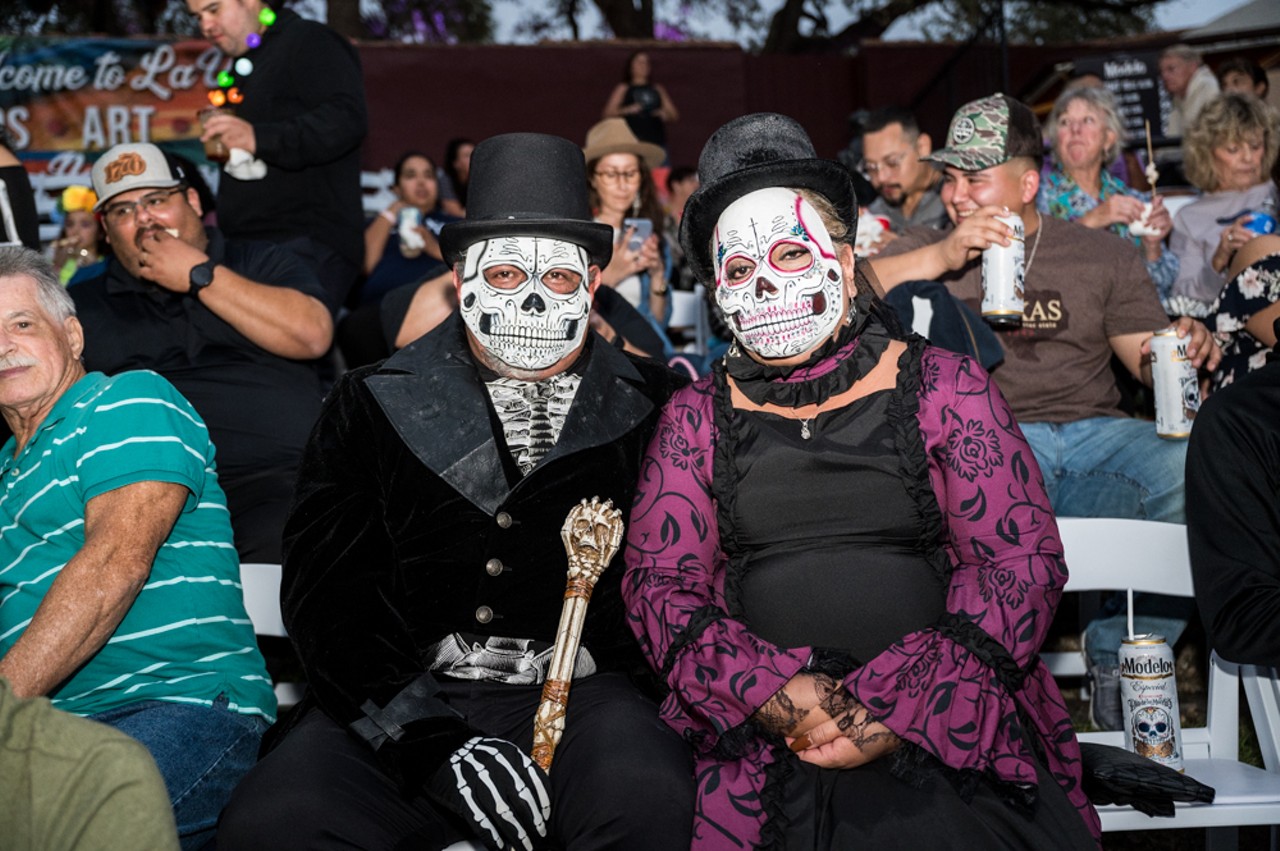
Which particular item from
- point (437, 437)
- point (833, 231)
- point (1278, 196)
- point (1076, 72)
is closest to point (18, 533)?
point (437, 437)

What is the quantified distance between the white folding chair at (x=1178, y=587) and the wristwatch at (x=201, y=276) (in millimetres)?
2730

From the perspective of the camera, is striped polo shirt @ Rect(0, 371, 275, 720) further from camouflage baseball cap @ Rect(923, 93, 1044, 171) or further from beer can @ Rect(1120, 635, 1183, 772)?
camouflage baseball cap @ Rect(923, 93, 1044, 171)

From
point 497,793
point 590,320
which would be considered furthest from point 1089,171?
point 497,793

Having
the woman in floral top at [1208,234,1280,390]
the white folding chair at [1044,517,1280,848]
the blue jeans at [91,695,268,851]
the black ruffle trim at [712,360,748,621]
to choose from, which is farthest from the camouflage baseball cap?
the blue jeans at [91,695,268,851]

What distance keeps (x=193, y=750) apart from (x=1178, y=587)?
2459 mm

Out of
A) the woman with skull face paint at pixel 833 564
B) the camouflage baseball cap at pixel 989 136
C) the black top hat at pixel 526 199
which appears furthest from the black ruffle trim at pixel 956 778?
the camouflage baseball cap at pixel 989 136

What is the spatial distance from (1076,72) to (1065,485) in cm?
526

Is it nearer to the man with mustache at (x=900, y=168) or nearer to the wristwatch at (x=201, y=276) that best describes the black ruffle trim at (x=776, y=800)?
the wristwatch at (x=201, y=276)

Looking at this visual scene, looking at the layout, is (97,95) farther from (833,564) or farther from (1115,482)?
(833,564)

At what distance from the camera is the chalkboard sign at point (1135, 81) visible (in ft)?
28.9

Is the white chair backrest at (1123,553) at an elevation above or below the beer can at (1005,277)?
→ below

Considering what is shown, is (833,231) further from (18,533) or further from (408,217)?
(408,217)

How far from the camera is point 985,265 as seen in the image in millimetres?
4012

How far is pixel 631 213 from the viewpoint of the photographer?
223 inches
